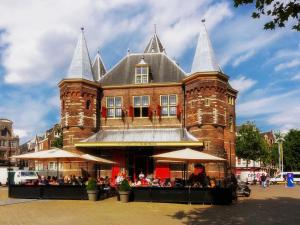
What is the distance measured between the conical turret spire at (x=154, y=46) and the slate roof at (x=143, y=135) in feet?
28.4

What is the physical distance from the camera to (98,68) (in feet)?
126

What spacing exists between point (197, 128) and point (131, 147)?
5.72 metres

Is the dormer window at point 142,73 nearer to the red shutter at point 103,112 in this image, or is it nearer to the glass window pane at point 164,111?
the glass window pane at point 164,111

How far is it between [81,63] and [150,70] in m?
5.99

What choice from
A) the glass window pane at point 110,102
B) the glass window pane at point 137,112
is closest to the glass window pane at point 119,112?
the glass window pane at point 110,102

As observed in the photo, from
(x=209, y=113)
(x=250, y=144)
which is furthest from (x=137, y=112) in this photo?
(x=250, y=144)

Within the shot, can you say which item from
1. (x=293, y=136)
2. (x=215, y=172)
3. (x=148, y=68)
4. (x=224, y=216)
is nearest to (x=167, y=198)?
(x=224, y=216)

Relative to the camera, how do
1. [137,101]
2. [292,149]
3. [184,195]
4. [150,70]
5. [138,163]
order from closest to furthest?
[184,195] → [138,163] → [137,101] → [150,70] → [292,149]

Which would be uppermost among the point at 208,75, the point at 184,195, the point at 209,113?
the point at 208,75

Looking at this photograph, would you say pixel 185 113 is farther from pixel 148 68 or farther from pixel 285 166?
pixel 285 166

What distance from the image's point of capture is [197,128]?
1226 inches

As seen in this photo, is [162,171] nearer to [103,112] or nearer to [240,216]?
[103,112]

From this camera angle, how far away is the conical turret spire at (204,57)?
31594 mm

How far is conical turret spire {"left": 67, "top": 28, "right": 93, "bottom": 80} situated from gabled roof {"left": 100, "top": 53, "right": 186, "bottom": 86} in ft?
6.90
